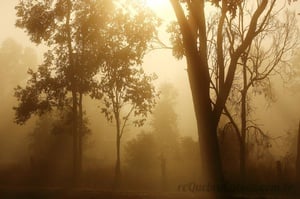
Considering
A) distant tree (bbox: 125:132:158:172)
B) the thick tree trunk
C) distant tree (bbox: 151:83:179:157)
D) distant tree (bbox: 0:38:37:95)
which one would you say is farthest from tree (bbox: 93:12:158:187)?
distant tree (bbox: 0:38:37:95)

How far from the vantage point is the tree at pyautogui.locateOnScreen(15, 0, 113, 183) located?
2972 centimetres

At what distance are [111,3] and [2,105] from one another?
65793 millimetres

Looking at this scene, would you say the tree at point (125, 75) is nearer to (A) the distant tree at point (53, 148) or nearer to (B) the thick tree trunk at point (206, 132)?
(A) the distant tree at point (53, 148)

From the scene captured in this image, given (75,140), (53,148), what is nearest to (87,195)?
(75,140)

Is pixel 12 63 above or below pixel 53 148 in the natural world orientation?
above

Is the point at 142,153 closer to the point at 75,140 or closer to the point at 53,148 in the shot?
the point at 53,148

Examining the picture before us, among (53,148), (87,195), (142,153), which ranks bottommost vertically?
(87,195)

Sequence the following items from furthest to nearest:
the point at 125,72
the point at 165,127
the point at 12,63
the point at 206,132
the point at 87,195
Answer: the point at 12,63 < the point at 165,127 < the point at 125,72 < the point at 87,195 < the point at 206,132

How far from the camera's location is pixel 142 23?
2897 centimetres

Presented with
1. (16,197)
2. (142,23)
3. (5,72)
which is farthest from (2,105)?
→ (16,197)

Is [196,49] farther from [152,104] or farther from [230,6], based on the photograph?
[152,104]

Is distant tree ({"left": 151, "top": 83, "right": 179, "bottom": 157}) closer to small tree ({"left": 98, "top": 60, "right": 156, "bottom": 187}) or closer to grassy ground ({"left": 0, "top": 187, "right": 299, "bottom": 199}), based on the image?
small tree ({"left": 98, "top": 60, "right": 156, "bottom": 187})

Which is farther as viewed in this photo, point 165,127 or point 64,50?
point 165,127

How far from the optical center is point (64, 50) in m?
31.0
